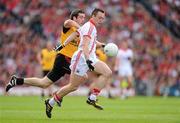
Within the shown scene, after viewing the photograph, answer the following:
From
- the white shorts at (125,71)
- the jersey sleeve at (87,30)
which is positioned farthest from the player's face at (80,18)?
the white shorts at (125,71)

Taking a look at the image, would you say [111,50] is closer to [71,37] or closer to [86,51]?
[71,37]

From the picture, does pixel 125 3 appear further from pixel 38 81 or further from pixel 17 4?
pixel 38 81

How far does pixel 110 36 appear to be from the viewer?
32.5 m

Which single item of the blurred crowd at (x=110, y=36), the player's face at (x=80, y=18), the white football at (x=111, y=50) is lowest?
the white football at (x=111, y=50)

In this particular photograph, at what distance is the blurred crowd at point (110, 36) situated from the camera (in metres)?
31.5

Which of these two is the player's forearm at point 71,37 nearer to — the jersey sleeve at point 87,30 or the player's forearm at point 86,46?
the jersey sleeve at point 87,30

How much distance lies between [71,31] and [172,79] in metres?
17.0

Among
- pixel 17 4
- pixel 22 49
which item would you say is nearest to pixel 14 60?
pixel 22 49

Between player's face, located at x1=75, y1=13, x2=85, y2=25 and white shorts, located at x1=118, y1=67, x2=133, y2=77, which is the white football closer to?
player's face, located at x1=75, y1=13, x2=85, y2=25

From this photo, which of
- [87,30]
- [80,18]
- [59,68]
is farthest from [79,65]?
[59,68]

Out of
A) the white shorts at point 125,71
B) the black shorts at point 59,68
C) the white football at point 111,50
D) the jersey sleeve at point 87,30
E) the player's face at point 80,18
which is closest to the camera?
the jersey sleeve at point 87,30

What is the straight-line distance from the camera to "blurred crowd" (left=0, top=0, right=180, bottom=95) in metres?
31.5

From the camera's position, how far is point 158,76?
3172cm

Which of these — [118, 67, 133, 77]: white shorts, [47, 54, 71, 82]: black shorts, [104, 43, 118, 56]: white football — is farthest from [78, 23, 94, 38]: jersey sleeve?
[118, 67, 133, 77]: white shorts
